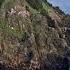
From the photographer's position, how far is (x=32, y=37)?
66.4 metres

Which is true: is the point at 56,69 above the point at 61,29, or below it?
below

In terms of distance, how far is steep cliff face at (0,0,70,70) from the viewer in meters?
64.6

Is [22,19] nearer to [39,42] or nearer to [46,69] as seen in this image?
[39,42]

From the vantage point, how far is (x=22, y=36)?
66.7 meters

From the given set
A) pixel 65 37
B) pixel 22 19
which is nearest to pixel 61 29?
pixel 65 37

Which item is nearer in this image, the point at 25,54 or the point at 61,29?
the point at 25,54

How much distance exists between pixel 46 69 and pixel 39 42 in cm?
445

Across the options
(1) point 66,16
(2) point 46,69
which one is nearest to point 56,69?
(2) point 46,69

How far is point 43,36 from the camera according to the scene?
68250mm

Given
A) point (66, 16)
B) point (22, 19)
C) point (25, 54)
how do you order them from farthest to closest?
1. point (66, 16)
2. point (22, 19)
3. point (25, 54)

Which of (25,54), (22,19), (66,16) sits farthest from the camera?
(66,16)

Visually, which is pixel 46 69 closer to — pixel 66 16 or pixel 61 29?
pixel 61 29

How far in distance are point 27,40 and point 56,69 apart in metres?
5.67

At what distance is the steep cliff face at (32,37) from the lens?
6456 cm
